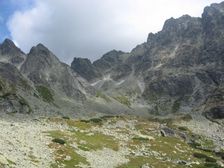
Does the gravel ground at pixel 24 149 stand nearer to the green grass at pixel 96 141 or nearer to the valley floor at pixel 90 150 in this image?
the valley floor at pixel 90 150

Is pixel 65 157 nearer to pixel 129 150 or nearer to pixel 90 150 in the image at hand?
pixel 90 150

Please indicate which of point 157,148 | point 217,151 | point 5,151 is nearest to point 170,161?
point 157,148

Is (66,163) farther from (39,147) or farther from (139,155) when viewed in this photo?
(139,155)

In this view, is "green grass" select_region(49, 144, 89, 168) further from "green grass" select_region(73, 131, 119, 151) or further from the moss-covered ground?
"green grass" select_region(73, 131, 119, 151)

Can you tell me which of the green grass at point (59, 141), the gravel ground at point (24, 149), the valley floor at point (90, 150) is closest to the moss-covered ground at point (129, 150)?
the valley floor at point (90, 150)

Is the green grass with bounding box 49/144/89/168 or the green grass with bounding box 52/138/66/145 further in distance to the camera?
the green grass with bounding box 52/138/66/145

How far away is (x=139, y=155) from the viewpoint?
3054 inches

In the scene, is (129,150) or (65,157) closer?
(65,157)

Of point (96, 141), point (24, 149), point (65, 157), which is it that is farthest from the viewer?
point (96, 141)

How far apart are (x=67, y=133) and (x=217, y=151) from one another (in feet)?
129

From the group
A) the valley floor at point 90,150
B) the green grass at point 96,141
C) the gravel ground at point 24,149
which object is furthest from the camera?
the green grass at point 96,141

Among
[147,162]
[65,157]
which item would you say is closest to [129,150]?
[147,162]

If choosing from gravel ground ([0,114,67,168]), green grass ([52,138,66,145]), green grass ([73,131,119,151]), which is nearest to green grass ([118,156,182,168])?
green grass ([73,131,119,151])

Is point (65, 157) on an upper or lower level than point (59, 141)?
lower
